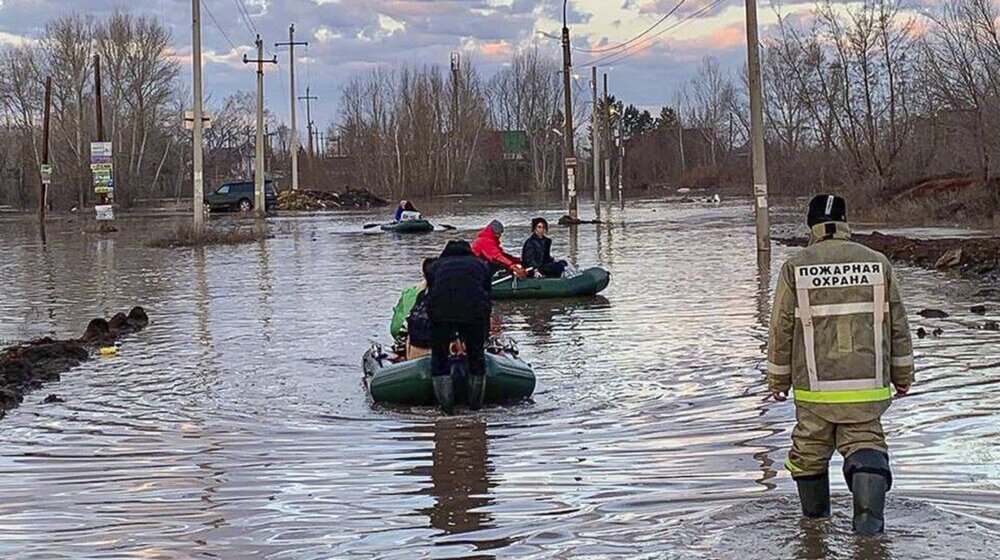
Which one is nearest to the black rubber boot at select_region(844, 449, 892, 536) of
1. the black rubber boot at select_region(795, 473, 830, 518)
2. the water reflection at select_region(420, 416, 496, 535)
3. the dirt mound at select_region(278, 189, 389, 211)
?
the black rubber boot at select_region(795, 473, 830, 518)

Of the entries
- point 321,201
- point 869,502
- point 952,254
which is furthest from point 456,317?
point 321,201

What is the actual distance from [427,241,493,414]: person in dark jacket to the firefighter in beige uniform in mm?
4642

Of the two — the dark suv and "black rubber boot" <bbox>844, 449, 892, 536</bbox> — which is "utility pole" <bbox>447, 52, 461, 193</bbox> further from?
"black rubber boot" <bbox>844, 449, 892, 536</bbox>

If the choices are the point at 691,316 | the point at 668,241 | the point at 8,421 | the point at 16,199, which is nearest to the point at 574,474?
the point at 8,421

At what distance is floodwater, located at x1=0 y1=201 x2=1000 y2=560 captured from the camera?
23.8 ft

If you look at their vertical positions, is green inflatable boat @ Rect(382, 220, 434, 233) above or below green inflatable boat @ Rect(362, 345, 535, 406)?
above

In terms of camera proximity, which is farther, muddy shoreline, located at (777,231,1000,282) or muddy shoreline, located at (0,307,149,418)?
muddy shoreline, located at (777,231,1000,282)

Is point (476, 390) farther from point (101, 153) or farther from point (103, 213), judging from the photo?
point (101, 153)

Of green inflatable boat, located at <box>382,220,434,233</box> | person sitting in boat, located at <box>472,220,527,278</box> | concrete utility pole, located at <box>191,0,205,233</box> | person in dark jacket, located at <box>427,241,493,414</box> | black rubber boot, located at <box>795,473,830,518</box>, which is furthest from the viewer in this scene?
green inflatable boat, located at <box>382,220,434,233</box>

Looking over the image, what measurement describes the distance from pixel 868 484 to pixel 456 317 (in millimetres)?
5072

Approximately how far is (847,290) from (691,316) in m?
11.8

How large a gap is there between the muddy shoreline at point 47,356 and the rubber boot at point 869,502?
7894 millimetres

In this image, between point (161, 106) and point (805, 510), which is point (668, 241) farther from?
point (161, 106)

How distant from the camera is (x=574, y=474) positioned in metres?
8.91
